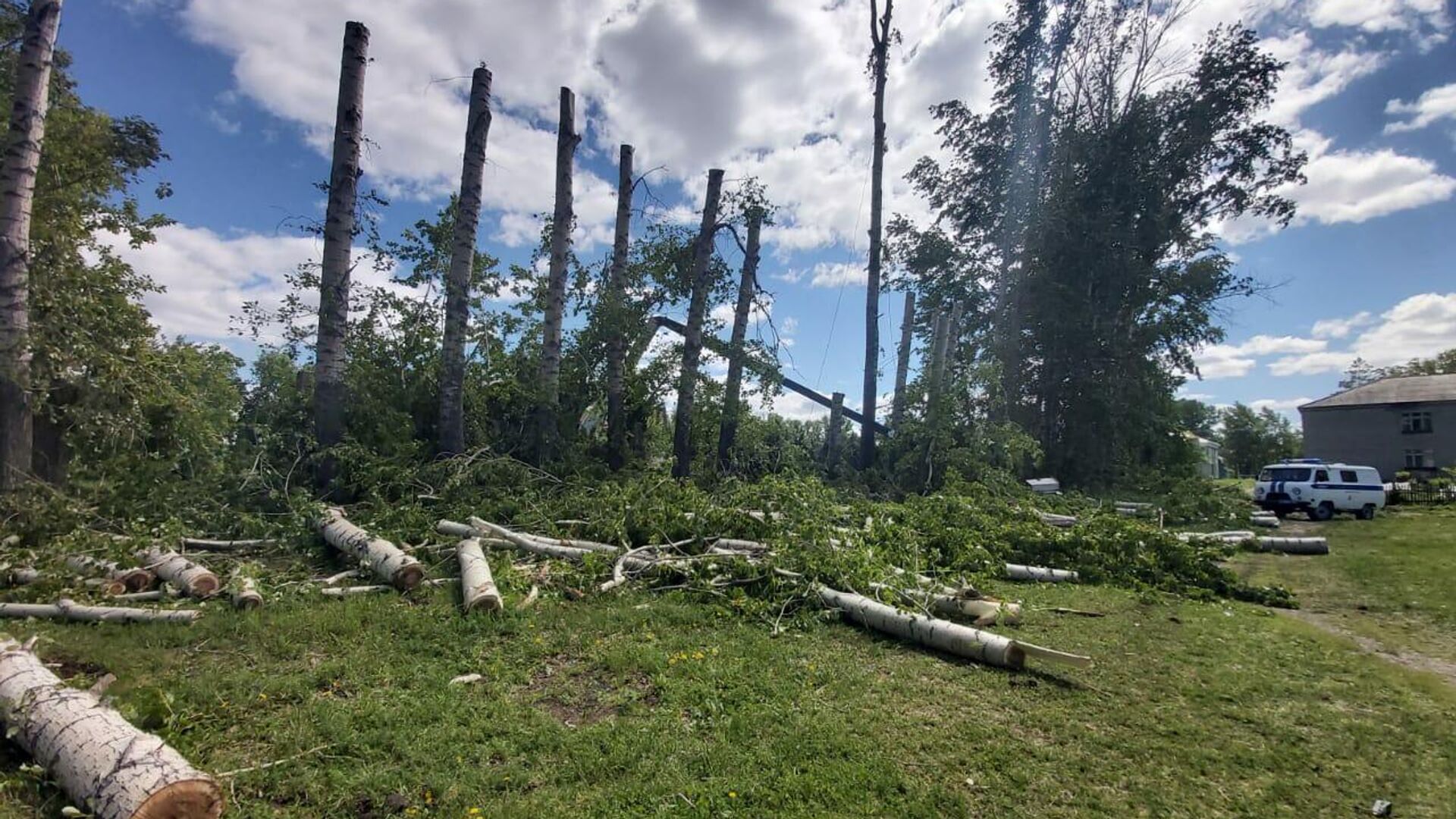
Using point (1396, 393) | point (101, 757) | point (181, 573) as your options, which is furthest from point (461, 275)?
point (1396, 393)

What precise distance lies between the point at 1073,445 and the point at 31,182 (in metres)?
23.3

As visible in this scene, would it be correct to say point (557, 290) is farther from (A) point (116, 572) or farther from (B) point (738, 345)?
(A) point (116, 572)

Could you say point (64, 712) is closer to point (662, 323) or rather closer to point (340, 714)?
point (340, 714)

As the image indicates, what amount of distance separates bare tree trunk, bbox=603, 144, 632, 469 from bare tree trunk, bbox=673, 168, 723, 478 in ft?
3.51

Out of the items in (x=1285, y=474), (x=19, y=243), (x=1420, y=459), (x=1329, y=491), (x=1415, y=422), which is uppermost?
(x=1415, y=422)

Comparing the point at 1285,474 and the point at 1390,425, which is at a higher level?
the point at 1390,425

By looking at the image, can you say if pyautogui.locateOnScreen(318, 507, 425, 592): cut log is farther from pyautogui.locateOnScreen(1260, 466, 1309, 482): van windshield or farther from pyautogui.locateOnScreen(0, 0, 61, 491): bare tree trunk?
pyautogui.locateOnScreen(1260, 466, 1309, 482): van windshield

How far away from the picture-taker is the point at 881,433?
55.1 ft

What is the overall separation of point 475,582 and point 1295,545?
484 inches

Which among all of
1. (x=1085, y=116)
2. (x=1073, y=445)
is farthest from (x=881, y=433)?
(x=1085, y=116)

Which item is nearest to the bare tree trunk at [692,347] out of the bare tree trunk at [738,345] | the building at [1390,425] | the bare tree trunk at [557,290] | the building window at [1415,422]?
the bare tree trunk at [738,345]

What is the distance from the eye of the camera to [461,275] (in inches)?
372

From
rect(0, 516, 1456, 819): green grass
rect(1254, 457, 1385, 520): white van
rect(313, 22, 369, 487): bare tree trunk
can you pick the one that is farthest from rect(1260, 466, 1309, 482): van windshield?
rect(313, 22, 369, 487): bare tree trunk

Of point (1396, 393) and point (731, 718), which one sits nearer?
point (731, 718)
